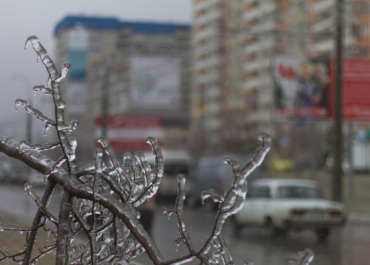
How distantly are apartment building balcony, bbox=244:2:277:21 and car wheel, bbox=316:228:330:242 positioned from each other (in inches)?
501

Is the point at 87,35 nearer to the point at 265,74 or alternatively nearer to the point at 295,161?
the point at 295,161

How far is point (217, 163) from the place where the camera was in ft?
55.2

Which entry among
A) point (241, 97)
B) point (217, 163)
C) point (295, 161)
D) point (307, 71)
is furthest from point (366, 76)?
point (241, 97)

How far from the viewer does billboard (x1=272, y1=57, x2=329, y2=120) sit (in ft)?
56.5

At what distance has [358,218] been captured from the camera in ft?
42.1

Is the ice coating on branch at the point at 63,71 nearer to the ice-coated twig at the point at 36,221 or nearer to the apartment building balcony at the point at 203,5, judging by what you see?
the ice-coated twig at the point at 36,221

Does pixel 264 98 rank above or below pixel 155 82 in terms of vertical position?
below

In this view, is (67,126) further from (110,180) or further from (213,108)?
(213,108)

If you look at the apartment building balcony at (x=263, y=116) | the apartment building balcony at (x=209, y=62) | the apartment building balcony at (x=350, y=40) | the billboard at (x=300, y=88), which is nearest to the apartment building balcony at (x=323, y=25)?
the billboard at (x=300, y=88)

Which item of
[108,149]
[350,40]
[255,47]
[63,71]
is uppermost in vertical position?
[255,47]

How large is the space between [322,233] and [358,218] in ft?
13.1

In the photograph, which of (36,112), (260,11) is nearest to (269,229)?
(36,112)

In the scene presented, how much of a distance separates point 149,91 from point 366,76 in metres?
18.0

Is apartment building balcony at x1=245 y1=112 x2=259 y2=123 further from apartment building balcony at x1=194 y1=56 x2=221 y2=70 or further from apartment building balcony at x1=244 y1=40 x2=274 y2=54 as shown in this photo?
apartment building balcony at x1=244 y1=40 x2=274 y2=54
